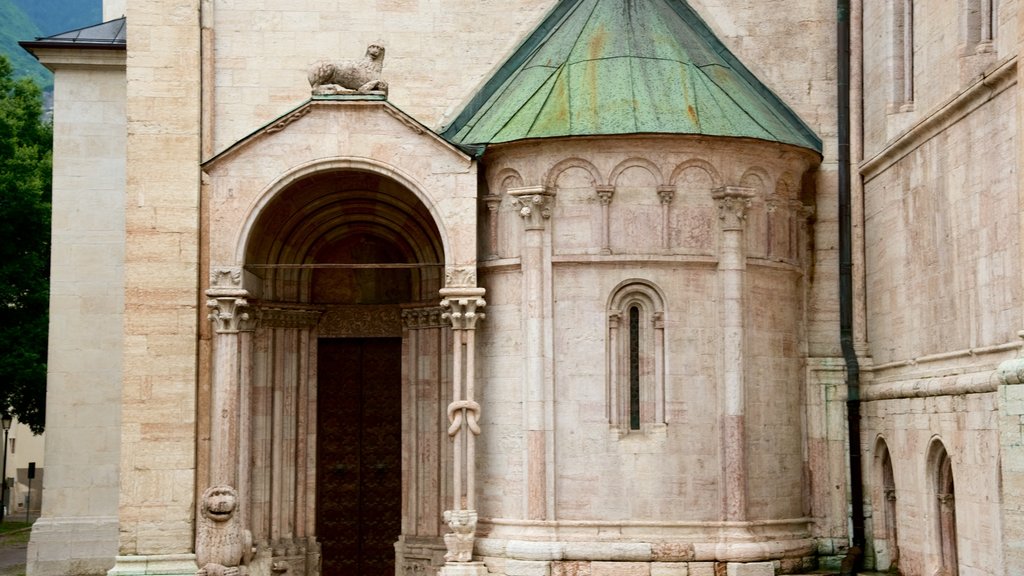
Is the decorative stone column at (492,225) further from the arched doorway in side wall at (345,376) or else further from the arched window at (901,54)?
the arched window at (901,54)

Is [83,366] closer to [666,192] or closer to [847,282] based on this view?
[666,192]

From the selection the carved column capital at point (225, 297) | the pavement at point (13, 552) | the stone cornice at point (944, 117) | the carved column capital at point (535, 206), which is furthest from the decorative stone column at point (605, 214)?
the pavement at point (13, 552)

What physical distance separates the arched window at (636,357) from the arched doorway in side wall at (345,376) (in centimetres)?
329

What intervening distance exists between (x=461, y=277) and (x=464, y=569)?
372 centimetres

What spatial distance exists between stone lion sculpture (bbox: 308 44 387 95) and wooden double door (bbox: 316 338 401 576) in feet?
14.4

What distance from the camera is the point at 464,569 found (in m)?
19.1

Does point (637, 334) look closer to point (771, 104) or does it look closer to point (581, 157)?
point (581, 157)

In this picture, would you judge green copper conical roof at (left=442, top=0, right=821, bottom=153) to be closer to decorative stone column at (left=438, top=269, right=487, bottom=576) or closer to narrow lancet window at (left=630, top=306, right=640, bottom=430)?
decorative stone column at (left=438, top=269, right=487, bottom=576)

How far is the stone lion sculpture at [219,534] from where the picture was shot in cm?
1912

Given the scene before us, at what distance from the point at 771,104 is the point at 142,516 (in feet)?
34.4

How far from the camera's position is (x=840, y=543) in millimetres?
20422

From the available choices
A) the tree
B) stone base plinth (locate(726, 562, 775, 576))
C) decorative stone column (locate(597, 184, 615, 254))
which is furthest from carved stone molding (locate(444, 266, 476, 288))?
the tree

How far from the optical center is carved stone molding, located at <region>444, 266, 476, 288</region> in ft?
63.9

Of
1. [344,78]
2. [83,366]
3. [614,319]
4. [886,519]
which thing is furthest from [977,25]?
[83,366]
